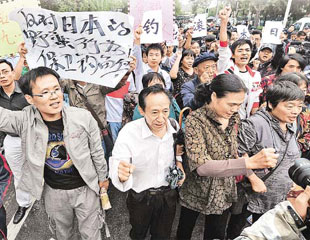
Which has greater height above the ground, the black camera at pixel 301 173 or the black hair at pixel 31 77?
the black hair at pixel 31 77

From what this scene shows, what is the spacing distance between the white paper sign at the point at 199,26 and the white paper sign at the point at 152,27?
10.6 feet

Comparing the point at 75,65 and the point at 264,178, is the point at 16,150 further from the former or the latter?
the point at 264,178

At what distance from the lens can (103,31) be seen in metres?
2.15

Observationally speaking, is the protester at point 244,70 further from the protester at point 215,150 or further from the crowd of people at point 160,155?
the protester at point 215,150

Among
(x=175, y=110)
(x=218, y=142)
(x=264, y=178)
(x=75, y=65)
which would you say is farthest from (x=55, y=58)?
(x=264, y=178)

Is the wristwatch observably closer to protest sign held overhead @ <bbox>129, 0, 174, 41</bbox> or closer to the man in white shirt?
the man in white shirt

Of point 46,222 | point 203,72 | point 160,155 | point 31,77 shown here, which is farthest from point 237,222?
point 31,77

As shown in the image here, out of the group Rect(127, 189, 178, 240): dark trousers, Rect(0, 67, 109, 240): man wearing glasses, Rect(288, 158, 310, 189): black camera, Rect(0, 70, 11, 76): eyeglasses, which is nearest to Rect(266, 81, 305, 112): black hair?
Rect(288, 158, 310, 189): black camera

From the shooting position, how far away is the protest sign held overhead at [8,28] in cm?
238

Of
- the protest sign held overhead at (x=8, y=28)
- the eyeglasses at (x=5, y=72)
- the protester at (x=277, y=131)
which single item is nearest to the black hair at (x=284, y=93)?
the protester at (x=277, y=131)

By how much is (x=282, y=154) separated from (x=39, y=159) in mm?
1945

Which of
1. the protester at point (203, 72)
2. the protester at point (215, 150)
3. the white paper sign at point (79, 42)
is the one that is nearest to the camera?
the protester at point (215, 150)

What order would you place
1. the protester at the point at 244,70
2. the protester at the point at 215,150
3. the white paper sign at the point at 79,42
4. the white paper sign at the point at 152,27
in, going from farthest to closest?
the white paper sign at the point at 152,27 < the protester at the point at 244,70 < the white paper sign at the point at 79,42 < the protester at the point at 215,150

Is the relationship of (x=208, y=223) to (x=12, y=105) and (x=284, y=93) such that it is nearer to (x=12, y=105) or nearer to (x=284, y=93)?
(x=284, y=93)
